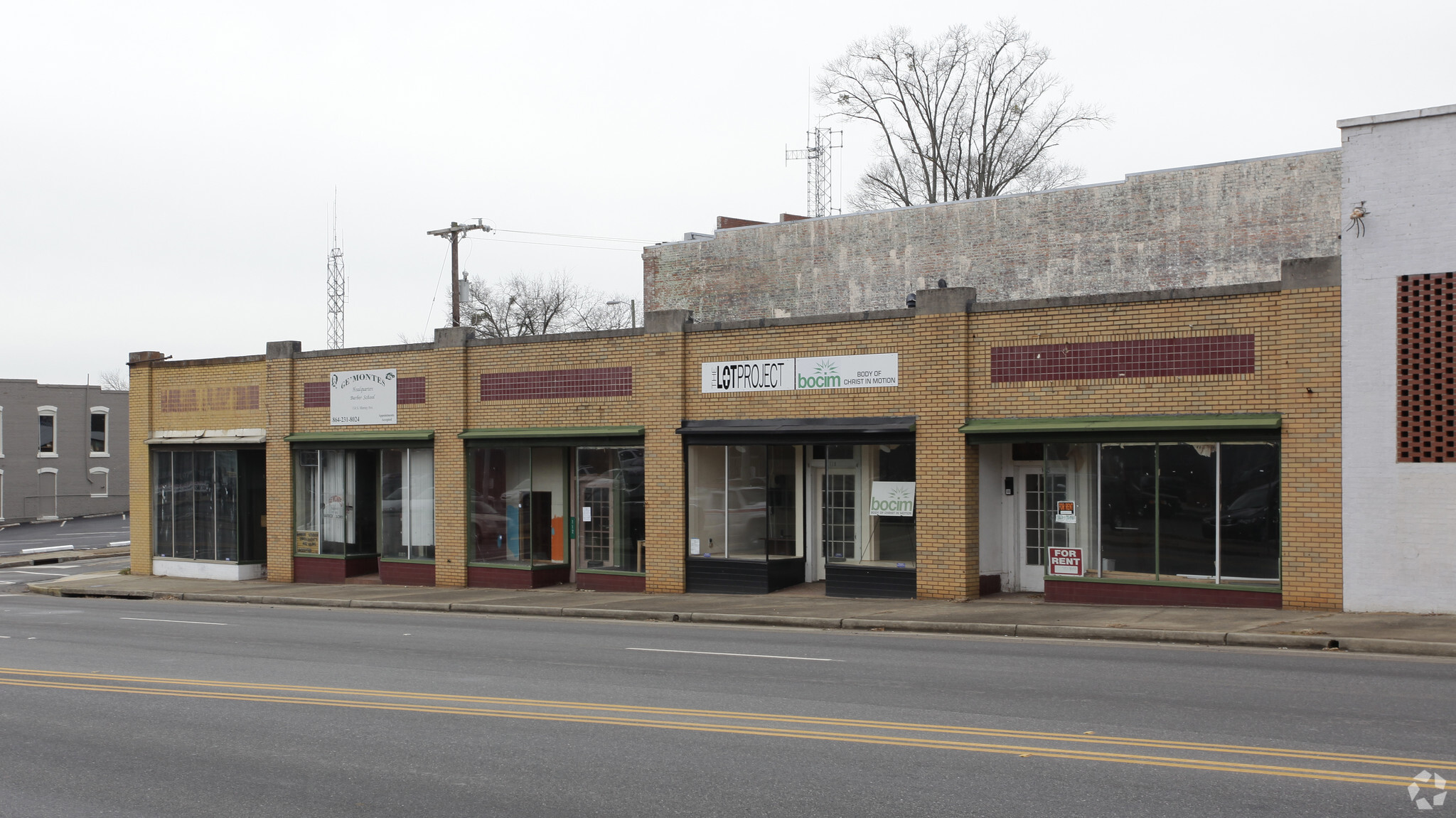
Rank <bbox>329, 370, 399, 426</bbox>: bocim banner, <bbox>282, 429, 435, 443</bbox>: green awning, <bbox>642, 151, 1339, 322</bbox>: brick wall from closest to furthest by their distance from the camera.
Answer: <bbox>642, 151, 1339, 322</bbox>: brick wall → <bbox>282, 429, 435, 443</bbox>: green awning → <bbox>329, 370, 399, 426</bbox>: bocim banner

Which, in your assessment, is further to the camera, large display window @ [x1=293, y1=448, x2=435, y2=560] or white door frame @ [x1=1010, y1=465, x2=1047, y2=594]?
large display window @ [x1=293, y1=448, x2=435, y2=560]

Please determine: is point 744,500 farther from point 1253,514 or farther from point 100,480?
point 100,480

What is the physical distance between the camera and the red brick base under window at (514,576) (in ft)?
83.4

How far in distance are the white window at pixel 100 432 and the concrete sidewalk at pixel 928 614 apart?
41.6 meters

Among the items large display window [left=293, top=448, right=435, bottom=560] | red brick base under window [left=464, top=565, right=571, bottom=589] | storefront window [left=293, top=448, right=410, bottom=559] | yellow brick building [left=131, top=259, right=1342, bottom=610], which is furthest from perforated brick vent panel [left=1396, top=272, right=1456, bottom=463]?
storefront window [left=293, top=448, right=410, bottom=559]

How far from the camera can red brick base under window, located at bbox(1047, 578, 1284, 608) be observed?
57.7ft

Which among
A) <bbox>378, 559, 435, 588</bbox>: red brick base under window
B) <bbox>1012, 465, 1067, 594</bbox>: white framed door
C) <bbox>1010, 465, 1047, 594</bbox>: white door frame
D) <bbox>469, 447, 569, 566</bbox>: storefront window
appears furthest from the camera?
<bbox>378, 559, 435, 588</bbox>: red brick base under window

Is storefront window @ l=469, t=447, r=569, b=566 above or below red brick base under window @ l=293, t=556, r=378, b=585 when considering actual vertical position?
above

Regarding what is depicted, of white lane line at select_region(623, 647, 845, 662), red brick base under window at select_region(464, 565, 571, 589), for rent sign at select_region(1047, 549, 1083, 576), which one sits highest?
for rent sign at select_region(1047, 549, 1083, 576)

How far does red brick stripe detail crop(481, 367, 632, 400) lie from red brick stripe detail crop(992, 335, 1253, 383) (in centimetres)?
778

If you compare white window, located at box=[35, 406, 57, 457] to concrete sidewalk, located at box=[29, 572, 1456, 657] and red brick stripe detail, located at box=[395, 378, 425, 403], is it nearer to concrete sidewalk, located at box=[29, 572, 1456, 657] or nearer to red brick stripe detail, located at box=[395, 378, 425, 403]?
concrete sidewalk, located at box=[29, 572, 1456, 657]

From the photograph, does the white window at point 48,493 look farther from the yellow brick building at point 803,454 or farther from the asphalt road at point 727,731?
the asphalt road at point 727,731

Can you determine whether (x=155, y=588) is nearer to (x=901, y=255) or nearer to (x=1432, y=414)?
(x=901, y=255)

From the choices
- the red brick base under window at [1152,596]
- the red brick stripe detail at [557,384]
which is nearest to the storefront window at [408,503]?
the red brick stripe detail at [557,384]
